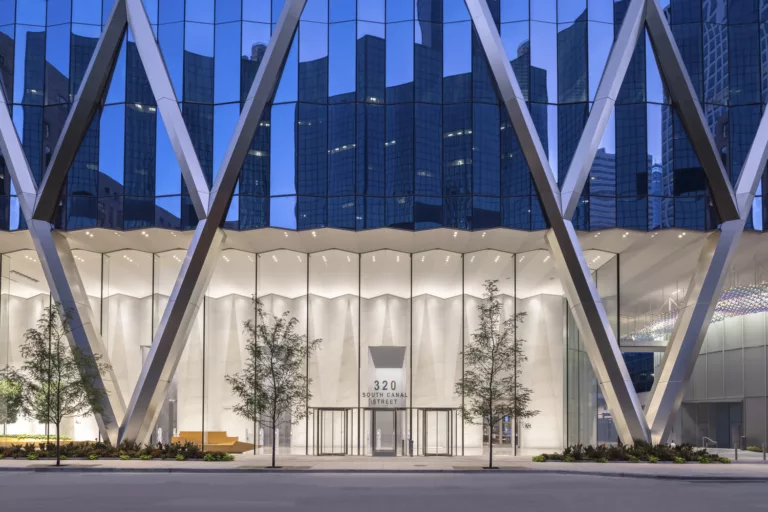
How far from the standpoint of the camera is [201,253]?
36781 millimetres

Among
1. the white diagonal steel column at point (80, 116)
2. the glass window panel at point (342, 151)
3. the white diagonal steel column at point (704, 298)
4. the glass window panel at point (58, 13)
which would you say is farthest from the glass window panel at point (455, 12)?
the glass window panel at point (58, 13)

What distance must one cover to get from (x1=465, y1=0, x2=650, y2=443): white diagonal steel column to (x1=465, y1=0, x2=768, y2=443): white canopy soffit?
41 mm

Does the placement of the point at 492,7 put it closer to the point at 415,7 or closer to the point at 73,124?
the point at 415,7

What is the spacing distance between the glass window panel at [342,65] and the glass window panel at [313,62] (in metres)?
0.26

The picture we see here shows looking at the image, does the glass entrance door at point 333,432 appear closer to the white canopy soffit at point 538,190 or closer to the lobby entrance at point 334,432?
the lobby entrance at point 334,432

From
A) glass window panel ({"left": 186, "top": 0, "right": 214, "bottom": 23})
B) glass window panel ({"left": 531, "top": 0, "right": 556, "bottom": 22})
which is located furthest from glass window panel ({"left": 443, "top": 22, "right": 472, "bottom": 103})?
glass window panel ({"left": 186, "top": 0, "right": 214, "bottom": 23})

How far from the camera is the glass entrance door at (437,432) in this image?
39.9m

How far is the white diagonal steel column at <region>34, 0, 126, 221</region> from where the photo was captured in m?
37.9

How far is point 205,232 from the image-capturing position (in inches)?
1439

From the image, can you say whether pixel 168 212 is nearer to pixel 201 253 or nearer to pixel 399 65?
pixel 201 253

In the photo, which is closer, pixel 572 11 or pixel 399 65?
pixel 399 65

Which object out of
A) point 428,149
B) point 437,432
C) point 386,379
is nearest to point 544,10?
point 428,149

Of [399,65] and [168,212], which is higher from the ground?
[399,65]

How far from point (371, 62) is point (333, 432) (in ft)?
55.3
